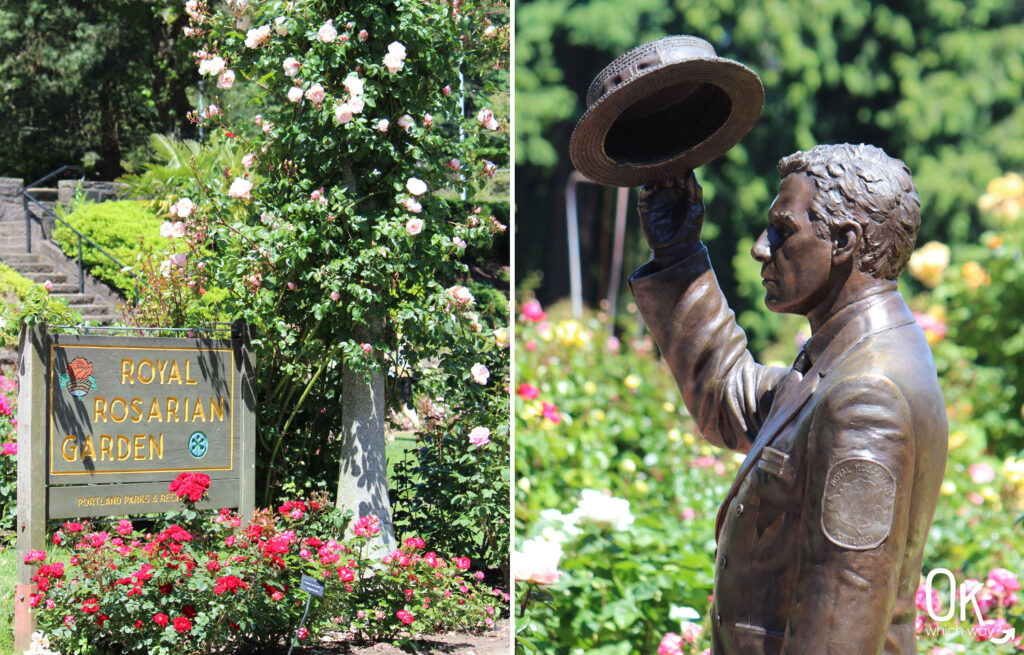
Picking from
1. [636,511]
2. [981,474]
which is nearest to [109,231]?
[636,511]

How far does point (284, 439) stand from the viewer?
237 inches

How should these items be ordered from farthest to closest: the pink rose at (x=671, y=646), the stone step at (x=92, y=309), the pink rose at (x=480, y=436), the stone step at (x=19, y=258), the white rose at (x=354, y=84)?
the stone step at (x=19, y=258)
the stone step at (x=92, y=309)
the pink rose at (x=480, y=436)
the white rose at (x=354, y=84)
the pink rose at (x=671, y=646)

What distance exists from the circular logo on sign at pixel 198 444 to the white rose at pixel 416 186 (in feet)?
5.48

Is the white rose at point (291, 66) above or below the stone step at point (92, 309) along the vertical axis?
above

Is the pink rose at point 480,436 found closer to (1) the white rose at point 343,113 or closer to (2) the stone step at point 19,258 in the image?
(1) the white rose at point 343,113

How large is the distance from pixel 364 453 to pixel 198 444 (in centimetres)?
93

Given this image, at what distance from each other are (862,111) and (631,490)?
13.2ft

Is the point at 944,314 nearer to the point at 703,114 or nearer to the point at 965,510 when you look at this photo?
the point at 965,510

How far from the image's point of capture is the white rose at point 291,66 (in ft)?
17.2

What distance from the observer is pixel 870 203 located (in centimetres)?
152

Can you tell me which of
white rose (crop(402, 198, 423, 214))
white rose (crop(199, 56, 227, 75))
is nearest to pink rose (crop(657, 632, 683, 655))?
white rose (crop(402, 198, 423, 214))

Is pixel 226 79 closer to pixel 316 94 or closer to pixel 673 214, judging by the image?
pixel 316 94

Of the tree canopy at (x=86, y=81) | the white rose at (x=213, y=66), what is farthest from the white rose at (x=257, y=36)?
the tree canopy at (x=86, y=81)

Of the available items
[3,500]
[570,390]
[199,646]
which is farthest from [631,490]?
[3,500]
